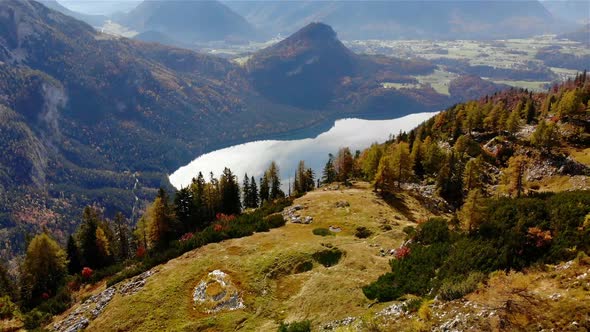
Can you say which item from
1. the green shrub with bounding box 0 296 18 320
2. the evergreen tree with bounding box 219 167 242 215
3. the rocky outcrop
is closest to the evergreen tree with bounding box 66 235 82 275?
the green shrub with bounding box 0 296 18 320

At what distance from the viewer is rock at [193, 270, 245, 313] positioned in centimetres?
5016

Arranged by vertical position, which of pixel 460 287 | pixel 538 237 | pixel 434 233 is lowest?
pixel 434 233

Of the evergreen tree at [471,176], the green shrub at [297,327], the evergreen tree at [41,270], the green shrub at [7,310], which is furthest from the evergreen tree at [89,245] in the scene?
the evergreen tree at [471,176]

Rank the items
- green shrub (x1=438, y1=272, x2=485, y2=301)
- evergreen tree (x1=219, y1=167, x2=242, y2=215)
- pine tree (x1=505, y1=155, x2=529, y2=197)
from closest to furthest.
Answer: green shrub (x1=438, y1=272, x2=485, y2=301) < pine tree (x1=505, y1=155, x2=529, y2=197) < evergreen tree (x1=219, y1=167, x2=242, y2=215)

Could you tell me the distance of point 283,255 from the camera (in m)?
60.1

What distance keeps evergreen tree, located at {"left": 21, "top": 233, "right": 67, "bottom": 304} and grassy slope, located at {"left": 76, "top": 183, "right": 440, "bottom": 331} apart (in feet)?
132

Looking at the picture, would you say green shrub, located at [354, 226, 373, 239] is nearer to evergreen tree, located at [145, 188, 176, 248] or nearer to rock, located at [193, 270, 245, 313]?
rock, located at [193, 270, 245, 313]

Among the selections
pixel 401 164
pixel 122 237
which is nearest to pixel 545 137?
pixel 401 164

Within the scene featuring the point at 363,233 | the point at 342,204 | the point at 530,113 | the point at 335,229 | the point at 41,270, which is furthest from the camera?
the point at 530,113

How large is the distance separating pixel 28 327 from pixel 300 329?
161ft

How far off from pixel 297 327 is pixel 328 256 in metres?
19.3

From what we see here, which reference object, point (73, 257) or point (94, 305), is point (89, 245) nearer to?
point (73, 257)

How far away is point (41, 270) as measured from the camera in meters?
87.8

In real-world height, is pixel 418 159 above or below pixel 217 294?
above
